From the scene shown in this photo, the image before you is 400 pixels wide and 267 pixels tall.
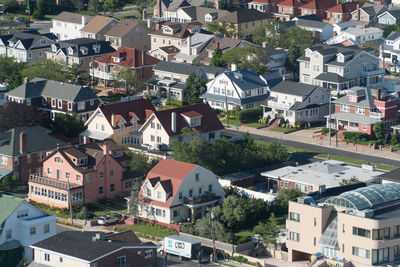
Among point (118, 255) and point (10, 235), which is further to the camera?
point (10, 235)

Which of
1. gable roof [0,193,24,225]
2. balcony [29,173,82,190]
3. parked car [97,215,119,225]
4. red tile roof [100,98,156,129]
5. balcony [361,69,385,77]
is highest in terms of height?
red tile roof [100,98,156,129]

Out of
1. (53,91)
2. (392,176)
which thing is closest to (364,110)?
(392,176)

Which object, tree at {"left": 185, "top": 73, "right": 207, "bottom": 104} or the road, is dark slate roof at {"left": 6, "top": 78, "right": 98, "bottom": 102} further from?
the road

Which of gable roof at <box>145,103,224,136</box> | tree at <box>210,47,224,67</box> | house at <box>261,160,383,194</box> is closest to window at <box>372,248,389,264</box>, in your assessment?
house at <box>261,160,383,194</box>

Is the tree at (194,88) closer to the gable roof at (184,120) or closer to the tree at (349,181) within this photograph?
the gable roof at (184,120)

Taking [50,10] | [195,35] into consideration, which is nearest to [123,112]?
[195,35]

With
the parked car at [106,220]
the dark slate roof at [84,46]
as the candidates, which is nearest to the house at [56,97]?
the dark slate roof at [84,46]

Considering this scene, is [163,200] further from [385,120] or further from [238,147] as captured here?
[385,120]
